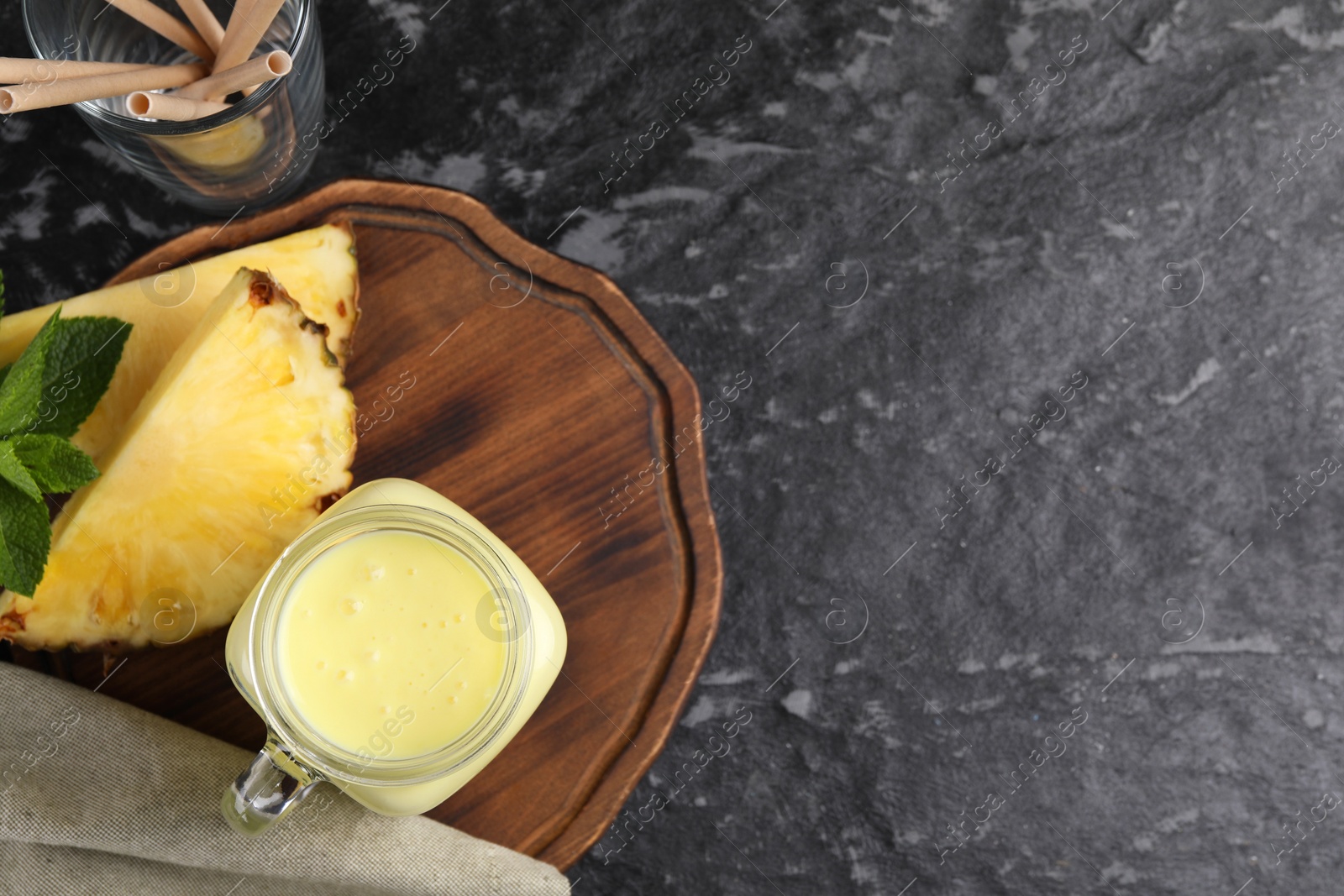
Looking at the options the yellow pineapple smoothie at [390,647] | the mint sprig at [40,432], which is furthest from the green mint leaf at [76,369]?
the yellow pineapple smoothie at [390,647]

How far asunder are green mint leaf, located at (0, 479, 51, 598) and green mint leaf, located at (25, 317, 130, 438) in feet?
0.17

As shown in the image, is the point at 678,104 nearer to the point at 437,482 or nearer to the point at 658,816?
the point at 437,482

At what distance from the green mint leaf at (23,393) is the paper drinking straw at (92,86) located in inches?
6.5

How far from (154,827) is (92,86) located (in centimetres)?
52

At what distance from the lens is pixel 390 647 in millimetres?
618

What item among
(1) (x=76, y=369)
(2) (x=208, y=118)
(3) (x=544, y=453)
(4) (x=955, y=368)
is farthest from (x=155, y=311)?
(4) (x=955, y=368)

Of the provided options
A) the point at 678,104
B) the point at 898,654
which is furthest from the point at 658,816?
the point at 678,104

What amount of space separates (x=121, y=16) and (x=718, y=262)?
530 millimetres

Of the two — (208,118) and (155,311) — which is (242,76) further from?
(155,311)

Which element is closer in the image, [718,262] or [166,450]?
[166,450]

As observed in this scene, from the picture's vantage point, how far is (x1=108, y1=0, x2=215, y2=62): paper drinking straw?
625 mm

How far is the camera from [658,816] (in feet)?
2.96

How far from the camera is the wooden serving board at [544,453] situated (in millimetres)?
789

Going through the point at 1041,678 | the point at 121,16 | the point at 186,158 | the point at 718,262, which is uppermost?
the point at 121,16
